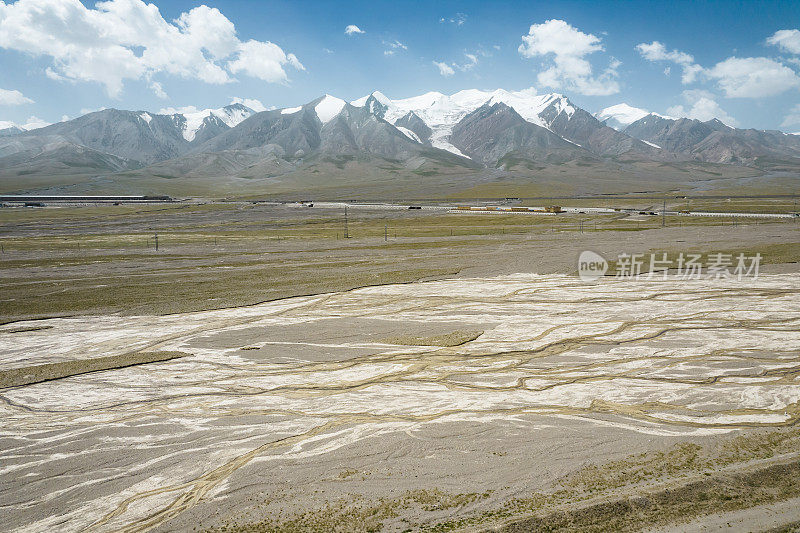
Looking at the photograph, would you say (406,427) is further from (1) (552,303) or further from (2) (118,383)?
(1) (552,303)

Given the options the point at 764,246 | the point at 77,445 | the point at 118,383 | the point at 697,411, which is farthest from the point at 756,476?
the point at 764,246

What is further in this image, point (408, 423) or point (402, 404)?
point (402, 404)
